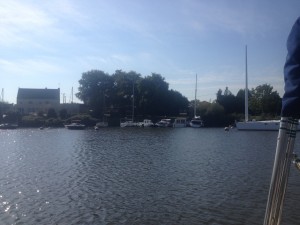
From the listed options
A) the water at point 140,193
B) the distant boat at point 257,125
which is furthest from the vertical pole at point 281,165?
the distant boat at point 257,125

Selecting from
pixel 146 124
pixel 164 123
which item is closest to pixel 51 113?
pixel 146 124

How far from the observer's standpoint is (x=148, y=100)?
142250 millimetres

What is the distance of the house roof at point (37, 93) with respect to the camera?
166 meters

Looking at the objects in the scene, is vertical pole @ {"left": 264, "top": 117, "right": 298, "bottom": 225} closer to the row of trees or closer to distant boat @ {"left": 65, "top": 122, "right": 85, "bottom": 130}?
distant boat @ {"left": 65, "top": 122, "right": 85, "bottom": 130}

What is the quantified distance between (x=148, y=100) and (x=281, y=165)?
138 metres

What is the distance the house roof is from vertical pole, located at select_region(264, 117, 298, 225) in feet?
551

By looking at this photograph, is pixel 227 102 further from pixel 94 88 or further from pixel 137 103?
pixel 94 88

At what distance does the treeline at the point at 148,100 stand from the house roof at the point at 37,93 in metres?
21.3

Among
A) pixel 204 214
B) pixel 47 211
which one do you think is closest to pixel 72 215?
pixel 47 211

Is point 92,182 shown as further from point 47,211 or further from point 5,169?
point 5,169

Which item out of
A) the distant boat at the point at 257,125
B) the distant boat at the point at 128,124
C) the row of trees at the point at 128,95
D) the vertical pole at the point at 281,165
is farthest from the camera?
the row of trees at the point at 128,95

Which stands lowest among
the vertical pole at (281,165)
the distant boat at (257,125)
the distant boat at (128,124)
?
the distant boat at (128,124)

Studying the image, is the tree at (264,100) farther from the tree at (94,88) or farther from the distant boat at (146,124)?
the tree at (94,88)

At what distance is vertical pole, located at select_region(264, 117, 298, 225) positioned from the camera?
12.9 feet
